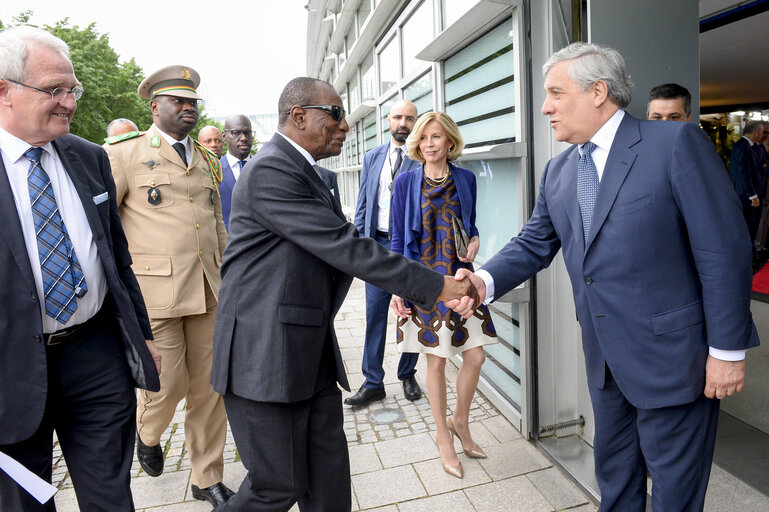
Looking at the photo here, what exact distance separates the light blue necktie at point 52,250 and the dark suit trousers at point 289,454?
70 cm

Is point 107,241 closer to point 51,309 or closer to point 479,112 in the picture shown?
point 51,309

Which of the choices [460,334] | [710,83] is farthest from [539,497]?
[710,83]

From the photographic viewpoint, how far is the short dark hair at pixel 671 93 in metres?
3.00

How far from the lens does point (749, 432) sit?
3.77 m

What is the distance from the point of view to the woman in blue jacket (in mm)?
3637

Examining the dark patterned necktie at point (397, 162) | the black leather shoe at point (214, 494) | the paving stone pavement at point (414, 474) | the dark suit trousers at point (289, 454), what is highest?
the dark patterned necktie at point (397, 162)

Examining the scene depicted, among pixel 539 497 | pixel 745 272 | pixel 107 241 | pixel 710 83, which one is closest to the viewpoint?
pixel 745 272

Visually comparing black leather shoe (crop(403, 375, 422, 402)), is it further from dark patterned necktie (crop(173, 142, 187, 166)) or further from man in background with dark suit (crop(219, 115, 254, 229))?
man in background with dark suit (crop(219, 115, 254, 229))

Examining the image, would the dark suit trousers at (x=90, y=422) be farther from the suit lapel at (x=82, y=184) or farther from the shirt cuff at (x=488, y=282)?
the shirt cuff at (x=488, y=282)

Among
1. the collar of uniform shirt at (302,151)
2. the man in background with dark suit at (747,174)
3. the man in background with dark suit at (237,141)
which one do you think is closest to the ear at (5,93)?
the collar of uniform shirt at (302,151)

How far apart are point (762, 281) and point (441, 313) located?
6776mm

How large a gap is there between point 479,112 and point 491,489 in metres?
2.85

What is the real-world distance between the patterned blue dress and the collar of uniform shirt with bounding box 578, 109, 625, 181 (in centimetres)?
150

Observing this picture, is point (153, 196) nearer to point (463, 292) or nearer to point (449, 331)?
point (463, 292)
